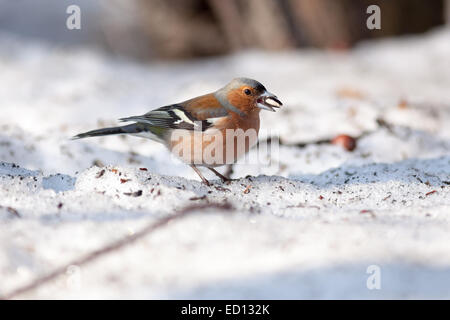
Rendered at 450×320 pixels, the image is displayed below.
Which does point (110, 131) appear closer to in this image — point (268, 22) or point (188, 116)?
point (188, 116)

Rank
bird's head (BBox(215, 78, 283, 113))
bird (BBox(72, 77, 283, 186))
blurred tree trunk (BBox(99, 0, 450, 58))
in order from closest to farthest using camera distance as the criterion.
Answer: bird (BBox(72, 77, 283, 186))
bird's head (BBox(215, 78, 283, 113))
blurred tree trunk (BBox(99, 0, 450, 58))

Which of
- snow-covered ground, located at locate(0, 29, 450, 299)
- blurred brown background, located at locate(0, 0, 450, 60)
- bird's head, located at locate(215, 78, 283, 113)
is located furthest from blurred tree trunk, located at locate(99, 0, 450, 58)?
bird's head, located at locate(215, 78, 283, 113)

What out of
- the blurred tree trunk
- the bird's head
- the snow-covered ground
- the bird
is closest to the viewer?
the snow-covered ground

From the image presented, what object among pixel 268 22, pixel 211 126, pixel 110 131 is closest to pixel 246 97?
pixel 211 126

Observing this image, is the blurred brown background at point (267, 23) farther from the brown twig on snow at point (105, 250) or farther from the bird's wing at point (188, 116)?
the brown twig on snow at point (105, 250)

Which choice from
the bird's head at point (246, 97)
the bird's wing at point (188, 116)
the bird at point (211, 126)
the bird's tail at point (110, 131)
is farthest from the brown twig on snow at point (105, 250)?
the bird's tail at point (110, 131)

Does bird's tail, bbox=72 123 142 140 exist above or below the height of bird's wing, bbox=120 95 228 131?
below

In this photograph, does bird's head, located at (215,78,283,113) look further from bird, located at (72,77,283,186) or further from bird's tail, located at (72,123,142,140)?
bird's tail, located at (72,123,142,140)

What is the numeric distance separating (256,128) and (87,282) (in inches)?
68.9

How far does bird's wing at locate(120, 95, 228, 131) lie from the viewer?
3.52m

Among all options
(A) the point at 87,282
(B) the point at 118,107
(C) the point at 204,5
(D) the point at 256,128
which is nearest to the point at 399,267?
(A) the point at 87,282

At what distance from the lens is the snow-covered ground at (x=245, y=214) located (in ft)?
7.29

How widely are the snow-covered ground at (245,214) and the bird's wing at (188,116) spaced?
1.37ft

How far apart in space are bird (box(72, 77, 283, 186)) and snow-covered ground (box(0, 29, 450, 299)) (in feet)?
0.70
